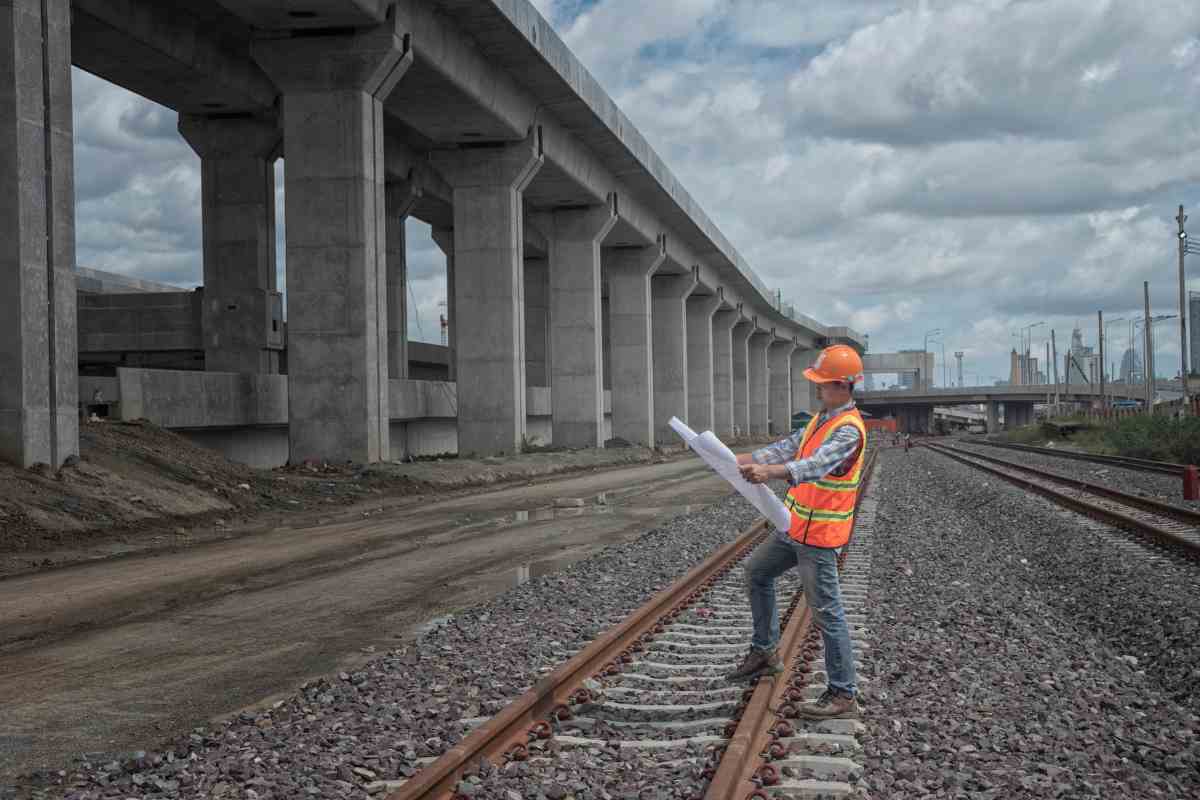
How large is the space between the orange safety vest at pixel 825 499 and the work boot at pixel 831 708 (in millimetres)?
772

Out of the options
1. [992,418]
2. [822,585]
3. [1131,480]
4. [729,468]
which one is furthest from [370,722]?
[992,418]

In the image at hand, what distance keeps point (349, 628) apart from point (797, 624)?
3655mm

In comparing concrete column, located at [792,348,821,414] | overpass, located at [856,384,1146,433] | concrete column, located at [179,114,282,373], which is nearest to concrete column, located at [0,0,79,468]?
concrete column, located at [179,114,282,373]

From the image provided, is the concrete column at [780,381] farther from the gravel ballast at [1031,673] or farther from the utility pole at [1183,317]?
the gravel ballast at [1031,673]

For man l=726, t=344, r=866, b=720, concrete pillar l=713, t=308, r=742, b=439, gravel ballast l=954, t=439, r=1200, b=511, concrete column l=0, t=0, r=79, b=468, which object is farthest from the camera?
concrete pillar l=713, t=308, r=742, b=439

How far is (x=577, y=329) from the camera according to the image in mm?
46094

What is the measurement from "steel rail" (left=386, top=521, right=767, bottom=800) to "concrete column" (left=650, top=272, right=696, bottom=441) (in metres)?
51.3

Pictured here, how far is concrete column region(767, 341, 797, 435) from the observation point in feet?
381

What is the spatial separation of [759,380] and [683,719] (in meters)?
96.8

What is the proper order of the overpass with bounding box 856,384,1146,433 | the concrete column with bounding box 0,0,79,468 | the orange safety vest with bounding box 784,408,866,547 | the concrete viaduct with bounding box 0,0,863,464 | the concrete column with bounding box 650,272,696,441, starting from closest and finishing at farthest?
the orange safety vest with bounding box 784,408,866,547 < the concrete column with bounding box 0,0,79,468 < the concrete viaduct with bounding box 0,0,863,464 < the concrete column with bounding box 650,272,696,441 < the overpass with bounding box 856,384,1146,433

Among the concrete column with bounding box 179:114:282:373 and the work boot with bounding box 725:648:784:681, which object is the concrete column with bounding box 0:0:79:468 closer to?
the work boot with bounding box 725:648:784:681

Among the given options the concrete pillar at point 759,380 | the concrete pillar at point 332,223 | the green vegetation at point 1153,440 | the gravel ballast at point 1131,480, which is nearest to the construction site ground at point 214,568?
the concrete pillar at point 332,223

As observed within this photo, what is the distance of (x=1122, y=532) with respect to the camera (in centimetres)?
1728

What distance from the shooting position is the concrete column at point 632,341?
53.5m
